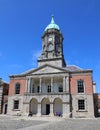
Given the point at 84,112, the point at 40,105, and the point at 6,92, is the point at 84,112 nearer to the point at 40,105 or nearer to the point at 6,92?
the point at 40,105

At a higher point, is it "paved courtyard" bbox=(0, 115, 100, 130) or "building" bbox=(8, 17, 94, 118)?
"building" bbox=(8, 17, 94, 118)

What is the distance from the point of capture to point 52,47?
37844mm

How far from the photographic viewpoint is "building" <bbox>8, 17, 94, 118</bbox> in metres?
30.7

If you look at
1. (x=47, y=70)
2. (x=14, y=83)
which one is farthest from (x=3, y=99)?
(x=47, y=70)

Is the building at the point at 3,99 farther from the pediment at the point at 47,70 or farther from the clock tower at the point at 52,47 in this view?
the clock tower at the point at 52,47

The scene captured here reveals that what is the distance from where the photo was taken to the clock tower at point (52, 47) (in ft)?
121

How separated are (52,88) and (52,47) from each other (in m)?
10.1

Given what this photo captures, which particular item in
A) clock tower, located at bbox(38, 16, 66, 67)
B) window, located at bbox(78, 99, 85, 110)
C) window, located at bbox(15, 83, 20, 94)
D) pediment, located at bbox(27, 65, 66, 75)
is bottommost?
window, located at bbox(78, 99, 85, 110)

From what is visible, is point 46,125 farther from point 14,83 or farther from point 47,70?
point 14,83

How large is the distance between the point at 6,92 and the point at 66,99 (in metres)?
15.3

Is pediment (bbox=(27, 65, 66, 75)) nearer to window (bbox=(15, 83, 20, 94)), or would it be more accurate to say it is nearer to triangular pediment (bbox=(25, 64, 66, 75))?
triangular pediment (bbox=(25, 64, 66, 75))

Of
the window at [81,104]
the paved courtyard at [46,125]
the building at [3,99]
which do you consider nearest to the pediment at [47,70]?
the window at [81,104]

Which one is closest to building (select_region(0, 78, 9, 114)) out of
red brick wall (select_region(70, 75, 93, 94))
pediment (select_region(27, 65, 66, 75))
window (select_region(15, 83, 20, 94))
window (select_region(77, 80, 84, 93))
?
window (select_region(15, 83, 20, 94))

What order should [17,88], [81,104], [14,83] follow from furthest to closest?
[14,83] → [17,88] → [81,104]
